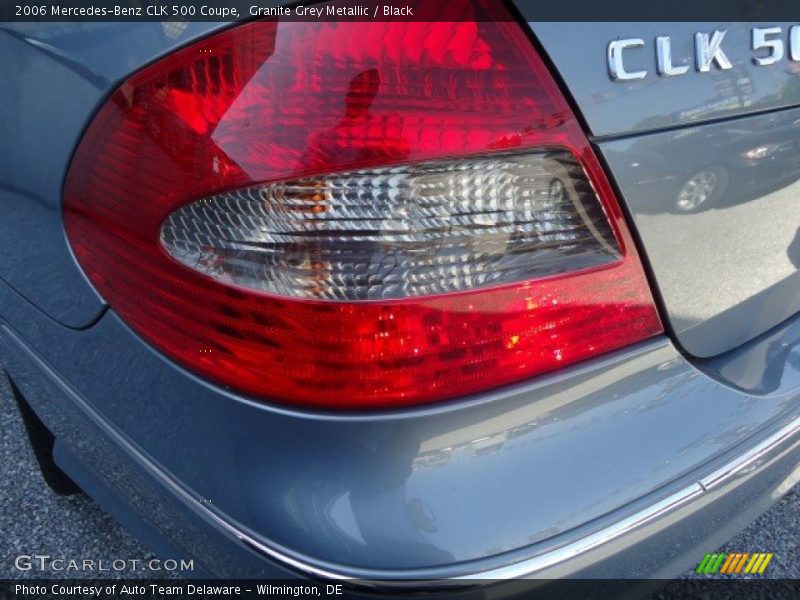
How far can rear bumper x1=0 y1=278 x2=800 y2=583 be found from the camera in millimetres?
1055

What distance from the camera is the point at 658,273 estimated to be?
3.93 ft

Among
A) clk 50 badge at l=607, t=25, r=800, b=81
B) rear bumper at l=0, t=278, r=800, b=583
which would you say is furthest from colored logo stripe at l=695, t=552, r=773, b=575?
clk 50 badge at l=607, t=25, r=800, b=81

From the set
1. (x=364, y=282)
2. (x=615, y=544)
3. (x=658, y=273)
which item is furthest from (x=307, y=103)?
(x=615, y=544)

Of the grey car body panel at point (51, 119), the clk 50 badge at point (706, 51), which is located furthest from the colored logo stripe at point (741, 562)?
the grey car body panel at point (51, 119)

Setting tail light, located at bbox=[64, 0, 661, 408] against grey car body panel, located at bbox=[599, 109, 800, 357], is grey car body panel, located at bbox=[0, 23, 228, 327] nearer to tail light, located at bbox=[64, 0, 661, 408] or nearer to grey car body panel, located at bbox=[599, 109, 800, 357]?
tail light, located at bbox=[64, 0, 661, 408]

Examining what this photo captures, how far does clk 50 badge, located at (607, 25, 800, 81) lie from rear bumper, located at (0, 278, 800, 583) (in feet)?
1.31

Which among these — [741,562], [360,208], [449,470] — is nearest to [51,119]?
[360,208]

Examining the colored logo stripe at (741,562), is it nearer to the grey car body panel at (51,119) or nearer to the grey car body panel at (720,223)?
the grey car body panel at (720,223)

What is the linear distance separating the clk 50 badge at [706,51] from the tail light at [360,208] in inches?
4.0

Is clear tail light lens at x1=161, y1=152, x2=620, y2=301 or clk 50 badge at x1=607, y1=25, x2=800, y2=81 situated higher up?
clk 50 badge at x1=607, y1=25, x2=800, y2=81

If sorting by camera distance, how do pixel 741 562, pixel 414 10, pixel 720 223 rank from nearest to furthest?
pixel 414 10 < pixel 720 223 < pixel 741 562

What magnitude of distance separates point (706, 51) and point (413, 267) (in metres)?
0.53

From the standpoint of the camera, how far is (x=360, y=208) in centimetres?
104

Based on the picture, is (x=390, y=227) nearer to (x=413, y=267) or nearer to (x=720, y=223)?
(x=413, y=267)
